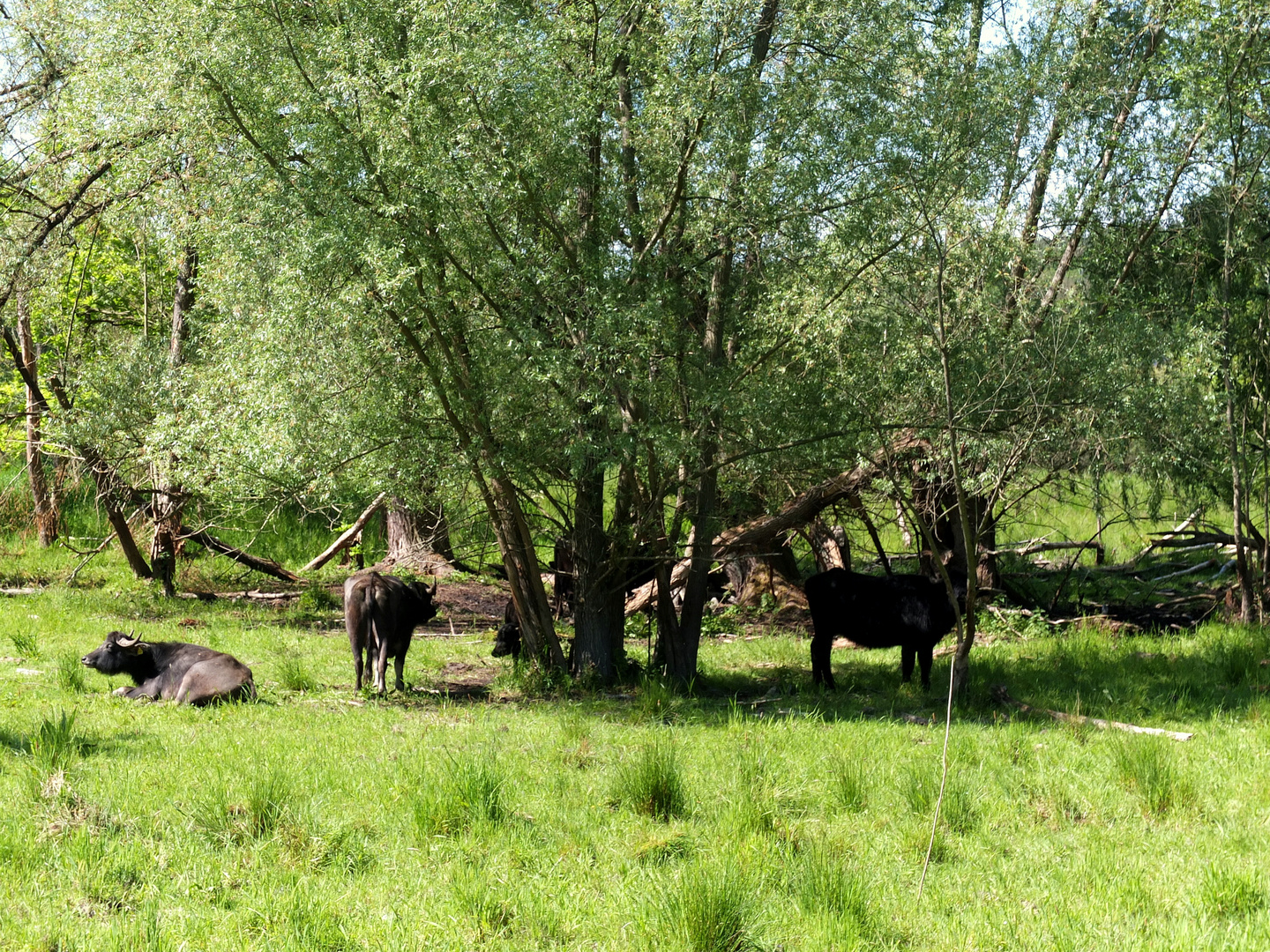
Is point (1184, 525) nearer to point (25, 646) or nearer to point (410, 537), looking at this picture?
point (410, 537)

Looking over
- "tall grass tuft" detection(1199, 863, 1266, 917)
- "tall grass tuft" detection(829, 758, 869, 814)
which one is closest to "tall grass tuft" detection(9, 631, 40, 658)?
"tall grass tuft" detection(829, 758, 869, 814)

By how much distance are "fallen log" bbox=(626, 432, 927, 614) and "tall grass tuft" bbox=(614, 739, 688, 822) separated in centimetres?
523

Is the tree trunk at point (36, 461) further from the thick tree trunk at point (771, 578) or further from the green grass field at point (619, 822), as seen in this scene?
the thick tree trunk at point (771, 578)

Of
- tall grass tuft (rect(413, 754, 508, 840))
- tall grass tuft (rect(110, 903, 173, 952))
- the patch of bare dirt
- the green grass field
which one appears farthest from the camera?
the patch of bare dirt

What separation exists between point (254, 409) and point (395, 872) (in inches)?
230

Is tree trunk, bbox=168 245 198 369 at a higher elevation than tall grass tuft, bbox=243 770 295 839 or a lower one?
higher

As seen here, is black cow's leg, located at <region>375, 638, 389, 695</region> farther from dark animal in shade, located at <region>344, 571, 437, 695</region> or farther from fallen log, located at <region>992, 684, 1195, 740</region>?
fallen log, located at <region>992, 684, 1195, 740</region>

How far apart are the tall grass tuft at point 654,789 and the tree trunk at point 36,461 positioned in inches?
526

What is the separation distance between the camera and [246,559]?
19.8 metres

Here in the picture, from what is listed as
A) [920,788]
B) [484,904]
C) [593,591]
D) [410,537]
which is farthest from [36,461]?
[920,788]

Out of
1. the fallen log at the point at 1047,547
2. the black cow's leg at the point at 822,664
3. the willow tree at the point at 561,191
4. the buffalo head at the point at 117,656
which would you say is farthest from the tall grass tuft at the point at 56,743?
the fallen log at the point at 1047,547

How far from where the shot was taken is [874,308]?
11.4 metres

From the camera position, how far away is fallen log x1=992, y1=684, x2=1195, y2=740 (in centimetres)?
988

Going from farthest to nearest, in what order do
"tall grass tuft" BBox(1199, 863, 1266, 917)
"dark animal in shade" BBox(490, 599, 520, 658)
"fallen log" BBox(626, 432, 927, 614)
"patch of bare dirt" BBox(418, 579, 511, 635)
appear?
1. "patch of bare dirt" BBox(418, 579, 511, 635)
2. "dark animal in shade" BBox(490, 599, 520, 658)
3. "fallen log" BBox(626, 432, 927, 614)
4. "tall grass tuft" BBox(1199, 863, 1266, 917)
